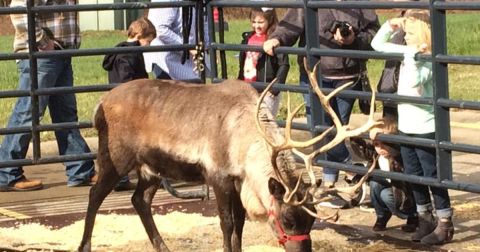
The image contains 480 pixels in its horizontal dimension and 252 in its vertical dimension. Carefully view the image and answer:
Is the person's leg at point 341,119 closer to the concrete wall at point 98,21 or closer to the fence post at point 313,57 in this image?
the fence post at point 313,57

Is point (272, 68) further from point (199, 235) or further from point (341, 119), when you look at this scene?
point (199, 235)

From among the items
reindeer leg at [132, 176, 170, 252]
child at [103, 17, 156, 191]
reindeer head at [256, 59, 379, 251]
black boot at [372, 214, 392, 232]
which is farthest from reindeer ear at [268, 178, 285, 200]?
child at [103, 17, 156, 191]

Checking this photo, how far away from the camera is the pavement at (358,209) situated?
8.71 m

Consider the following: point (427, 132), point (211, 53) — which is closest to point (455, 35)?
point (211, 53)

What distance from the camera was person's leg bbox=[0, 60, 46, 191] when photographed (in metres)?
10.4

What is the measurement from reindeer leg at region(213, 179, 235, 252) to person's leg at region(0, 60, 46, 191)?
3240 mm

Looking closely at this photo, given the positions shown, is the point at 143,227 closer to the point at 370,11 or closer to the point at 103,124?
the point at 103,124

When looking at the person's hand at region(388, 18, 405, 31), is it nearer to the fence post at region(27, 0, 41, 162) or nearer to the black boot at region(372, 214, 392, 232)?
the black boot at region(372, 214, 392, 232)

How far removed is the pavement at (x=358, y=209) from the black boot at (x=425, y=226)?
91 millimetres

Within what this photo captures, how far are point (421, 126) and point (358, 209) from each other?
137 centimetres

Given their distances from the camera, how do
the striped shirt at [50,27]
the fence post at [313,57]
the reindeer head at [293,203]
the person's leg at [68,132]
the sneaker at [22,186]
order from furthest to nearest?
the person's leg at [68,132]
the sneaker at [22,186]
the striped shirt at [50,27]
the fence post at [313,57]
the reindeer head at [293,203]

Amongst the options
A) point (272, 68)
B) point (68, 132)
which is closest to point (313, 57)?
point (272, 68)

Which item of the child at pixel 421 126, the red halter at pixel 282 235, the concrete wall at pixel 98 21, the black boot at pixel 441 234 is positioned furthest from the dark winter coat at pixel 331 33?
the concrete wall at pixel 98 21

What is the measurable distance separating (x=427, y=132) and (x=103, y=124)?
2326 mm
